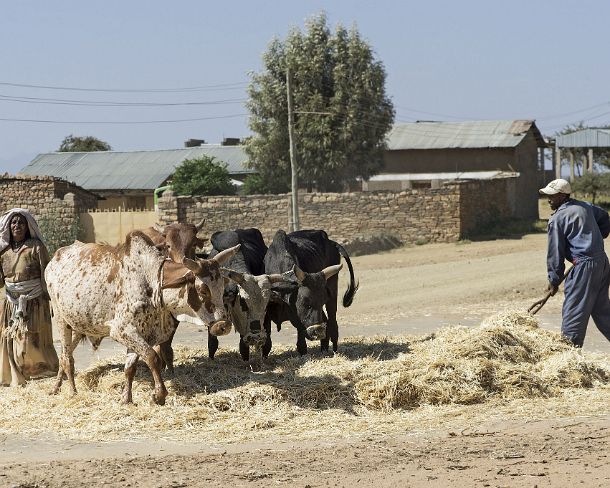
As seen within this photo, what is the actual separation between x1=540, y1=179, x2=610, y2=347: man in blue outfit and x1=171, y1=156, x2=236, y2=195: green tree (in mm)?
31697

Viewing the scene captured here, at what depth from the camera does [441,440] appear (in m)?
8.20

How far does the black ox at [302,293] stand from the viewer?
11281 millimetres

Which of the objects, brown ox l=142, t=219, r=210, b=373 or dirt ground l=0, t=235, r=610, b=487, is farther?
brown ox l=142, t=219, r=210, b=373

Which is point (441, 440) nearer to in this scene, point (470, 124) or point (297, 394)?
point (297, 394)

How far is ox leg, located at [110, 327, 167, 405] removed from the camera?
931 centimetres

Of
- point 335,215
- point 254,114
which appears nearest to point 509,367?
point 335,215

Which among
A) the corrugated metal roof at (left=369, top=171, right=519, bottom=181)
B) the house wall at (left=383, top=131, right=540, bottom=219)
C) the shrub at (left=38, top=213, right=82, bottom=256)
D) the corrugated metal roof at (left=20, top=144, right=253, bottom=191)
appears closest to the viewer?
the shrub at (left=38, top=213, right=82, bottom=256)

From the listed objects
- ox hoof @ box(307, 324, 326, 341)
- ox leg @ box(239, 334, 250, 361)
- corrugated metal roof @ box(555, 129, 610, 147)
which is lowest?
ox leg @ box(239, 334, 250, 361)

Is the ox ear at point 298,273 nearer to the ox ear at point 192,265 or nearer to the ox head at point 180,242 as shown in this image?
the ox head at point 180,242

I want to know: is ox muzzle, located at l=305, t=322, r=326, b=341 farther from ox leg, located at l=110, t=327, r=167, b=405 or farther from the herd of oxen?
ox leg, located at l=110, t=327, r=167, b=405

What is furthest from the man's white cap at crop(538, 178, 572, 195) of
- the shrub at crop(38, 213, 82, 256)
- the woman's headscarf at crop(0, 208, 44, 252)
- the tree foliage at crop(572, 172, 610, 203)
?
the tree foliage at crop(572, 172, 610, 203)

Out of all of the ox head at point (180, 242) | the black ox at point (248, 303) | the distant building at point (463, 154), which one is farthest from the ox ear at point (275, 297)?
the distant building at point (463, 154)

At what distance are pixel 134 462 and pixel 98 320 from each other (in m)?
2.51

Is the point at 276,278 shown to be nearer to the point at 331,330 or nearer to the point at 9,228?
the point at 331,330
